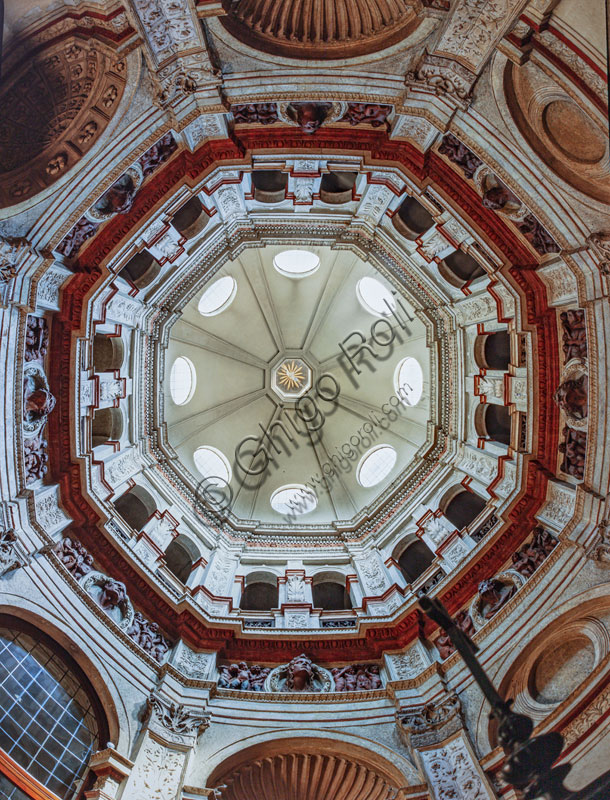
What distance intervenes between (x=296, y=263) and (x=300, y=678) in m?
14.9

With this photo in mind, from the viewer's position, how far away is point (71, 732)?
1130cm

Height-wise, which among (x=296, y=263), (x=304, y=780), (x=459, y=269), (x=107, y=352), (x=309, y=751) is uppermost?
(x=296, y=263)

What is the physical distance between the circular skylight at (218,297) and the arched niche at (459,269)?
28.9ft

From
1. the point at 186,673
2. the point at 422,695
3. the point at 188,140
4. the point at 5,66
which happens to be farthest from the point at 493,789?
the point at 5,66

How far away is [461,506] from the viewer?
1684cm

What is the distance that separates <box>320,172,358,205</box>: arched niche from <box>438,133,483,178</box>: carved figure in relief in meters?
2.45

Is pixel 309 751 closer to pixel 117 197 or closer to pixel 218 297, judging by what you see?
pixel 117 197

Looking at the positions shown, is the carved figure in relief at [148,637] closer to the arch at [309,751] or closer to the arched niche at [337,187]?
the arch at [309,751]

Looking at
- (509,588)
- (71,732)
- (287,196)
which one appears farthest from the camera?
(287,196)

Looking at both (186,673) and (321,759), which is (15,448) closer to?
(186,673)

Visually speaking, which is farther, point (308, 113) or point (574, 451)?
point (574, 451)

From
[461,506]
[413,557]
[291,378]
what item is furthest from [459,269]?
[291,378]

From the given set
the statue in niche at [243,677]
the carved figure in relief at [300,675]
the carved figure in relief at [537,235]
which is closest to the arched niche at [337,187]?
the carved figure in relief at [537,235]

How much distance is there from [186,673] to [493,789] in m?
6.46
